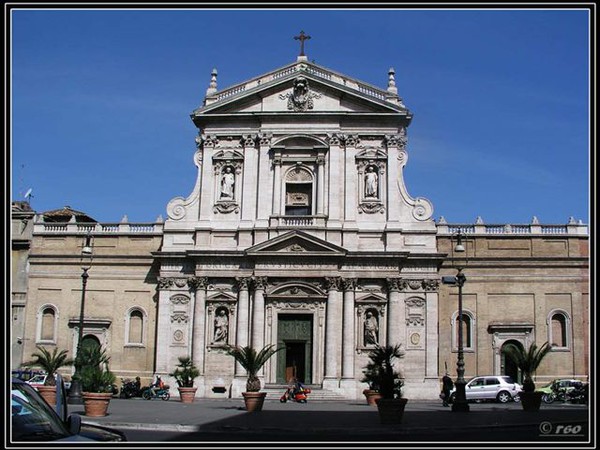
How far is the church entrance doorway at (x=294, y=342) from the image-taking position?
40000 millimetres

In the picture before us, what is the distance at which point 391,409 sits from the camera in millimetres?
21406

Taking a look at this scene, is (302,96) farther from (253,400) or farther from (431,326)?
(253,400)

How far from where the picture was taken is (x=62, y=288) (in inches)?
1703

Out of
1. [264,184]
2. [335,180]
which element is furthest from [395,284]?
[264,184]

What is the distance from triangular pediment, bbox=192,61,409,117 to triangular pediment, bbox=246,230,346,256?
6848 millimetres

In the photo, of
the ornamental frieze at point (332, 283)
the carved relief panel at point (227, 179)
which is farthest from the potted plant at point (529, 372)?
the carved relief panel at point (227, 179)

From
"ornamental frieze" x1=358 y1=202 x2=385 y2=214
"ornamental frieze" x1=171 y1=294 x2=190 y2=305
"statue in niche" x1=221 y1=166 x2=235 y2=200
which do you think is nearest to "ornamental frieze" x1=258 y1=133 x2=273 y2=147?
"statue in niche" x1=221 y1=166 x2=235 y2=200

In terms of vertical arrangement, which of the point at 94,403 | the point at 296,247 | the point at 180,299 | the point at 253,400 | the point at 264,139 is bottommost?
the point at 253,400

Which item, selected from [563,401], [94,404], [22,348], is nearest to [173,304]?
[22,348]

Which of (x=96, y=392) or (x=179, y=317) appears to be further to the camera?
(x=179, y=317)

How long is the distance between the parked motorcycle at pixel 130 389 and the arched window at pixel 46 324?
18.8 feet

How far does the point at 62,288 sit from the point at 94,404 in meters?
20.2

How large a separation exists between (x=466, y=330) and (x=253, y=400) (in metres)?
17.4

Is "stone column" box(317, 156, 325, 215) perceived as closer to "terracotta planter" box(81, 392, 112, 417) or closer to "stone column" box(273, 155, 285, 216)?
"stone column" box(273, 155, 285, 216)
